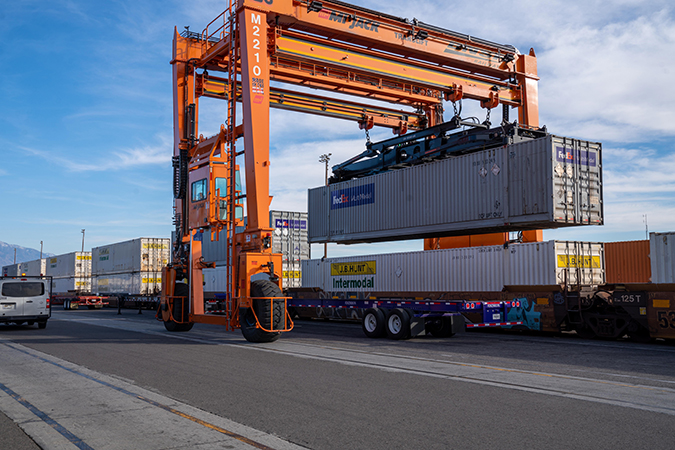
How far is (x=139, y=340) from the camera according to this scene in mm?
15742

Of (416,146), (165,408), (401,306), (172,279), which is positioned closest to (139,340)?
(172,279)

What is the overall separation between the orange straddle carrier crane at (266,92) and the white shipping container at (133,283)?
68.1 ft

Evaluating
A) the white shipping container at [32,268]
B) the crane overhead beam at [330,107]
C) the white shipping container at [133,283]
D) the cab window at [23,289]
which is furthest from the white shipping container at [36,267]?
the crane overhead beam at [330,107]

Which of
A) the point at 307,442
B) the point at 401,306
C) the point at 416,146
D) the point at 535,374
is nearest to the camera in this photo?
the point at 307,442

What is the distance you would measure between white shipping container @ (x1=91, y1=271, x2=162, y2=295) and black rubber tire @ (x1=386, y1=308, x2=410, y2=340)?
25.6m

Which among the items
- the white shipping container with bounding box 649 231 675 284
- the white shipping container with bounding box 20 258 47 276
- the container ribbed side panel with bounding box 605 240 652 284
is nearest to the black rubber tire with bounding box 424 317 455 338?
the white shipping container with bounding box 649 231 675 284

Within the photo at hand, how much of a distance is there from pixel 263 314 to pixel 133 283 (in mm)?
29774

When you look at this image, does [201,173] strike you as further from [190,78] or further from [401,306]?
[401,306]

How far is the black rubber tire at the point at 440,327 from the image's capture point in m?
16.2

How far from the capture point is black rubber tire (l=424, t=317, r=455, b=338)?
639 inches

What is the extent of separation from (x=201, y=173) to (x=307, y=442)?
13.1 meters

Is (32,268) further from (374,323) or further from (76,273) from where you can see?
(374,323)

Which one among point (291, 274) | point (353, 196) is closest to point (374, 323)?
point (353, 196)

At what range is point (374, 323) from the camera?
16922 millimetres
